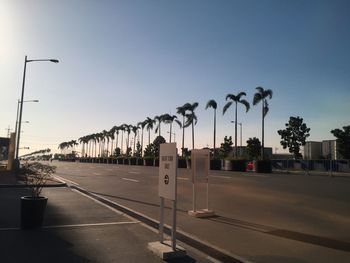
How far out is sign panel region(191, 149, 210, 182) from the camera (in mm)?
11539

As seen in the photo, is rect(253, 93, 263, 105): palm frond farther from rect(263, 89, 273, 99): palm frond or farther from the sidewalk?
the sidewalk

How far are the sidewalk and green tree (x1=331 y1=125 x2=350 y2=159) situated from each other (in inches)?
2851

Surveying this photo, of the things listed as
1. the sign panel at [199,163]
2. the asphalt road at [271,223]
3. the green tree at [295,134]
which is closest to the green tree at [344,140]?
the green tree at [295,134]

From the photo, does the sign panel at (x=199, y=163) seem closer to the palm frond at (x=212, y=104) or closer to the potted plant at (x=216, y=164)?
the potted plant at (x=216, y=164)

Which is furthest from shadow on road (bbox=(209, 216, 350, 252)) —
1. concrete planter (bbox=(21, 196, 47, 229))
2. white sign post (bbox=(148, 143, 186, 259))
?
concrete planter (bbox=(21, 196, 47, 229))

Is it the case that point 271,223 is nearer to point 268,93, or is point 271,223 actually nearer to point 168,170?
point 168,170

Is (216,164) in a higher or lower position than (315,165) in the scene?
lower

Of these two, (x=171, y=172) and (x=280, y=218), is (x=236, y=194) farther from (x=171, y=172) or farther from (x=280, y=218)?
(x=171, y=172)

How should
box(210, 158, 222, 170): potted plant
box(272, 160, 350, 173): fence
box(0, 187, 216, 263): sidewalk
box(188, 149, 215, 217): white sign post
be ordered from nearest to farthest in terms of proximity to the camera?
box(0, 187, 216, 263): sidewalk, box(188, 149, 215, 217): white sign post, box(272, 160, 350, 173): fence, box(210, 158, 222, 170): potted plant

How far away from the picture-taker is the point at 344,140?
76.6 meters

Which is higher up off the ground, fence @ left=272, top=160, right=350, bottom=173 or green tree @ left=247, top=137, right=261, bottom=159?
green tree @ left=247, top=137, right=261, bottom=159

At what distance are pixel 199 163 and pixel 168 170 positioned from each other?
14.8 ft

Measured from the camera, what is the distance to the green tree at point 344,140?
2995 inches

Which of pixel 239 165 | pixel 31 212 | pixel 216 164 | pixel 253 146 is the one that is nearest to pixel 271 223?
pixel 31 212
